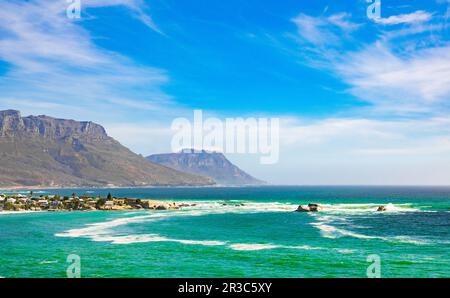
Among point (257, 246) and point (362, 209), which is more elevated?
point (362, 209)

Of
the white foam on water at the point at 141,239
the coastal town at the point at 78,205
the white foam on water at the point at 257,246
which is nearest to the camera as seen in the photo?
the white foam on water at the point at 257,246

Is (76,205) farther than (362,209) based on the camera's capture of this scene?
Yes

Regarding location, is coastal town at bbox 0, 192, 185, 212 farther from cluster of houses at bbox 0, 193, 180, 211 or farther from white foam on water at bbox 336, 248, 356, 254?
white foam on water at bbox 336, 248, 356, 254

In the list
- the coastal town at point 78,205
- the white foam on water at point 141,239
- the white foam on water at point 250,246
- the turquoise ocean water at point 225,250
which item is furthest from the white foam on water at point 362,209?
the white foam on water at point 141,239

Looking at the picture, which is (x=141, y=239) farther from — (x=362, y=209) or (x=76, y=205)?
(x=362, y=209)

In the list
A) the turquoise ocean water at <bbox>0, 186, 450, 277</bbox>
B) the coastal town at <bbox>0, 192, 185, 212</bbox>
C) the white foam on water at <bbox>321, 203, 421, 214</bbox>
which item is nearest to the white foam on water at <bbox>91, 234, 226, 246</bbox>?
the turquoise ocean water at <bbox>0, 186, 450, 277</bbox>

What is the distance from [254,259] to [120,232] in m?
32.9

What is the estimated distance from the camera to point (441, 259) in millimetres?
45875

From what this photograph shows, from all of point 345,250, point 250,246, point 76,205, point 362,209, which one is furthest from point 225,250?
point 76,205

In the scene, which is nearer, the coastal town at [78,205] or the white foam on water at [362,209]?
the white foam on water at [362,209]

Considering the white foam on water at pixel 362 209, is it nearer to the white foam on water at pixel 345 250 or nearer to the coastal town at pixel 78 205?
the coastal town at pixel 78 205
